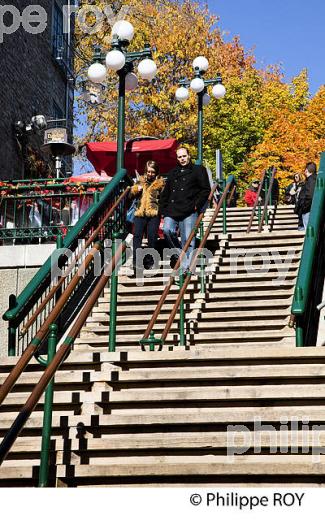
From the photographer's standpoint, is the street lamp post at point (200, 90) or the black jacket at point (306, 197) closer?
the black jacket at point (306, 197)

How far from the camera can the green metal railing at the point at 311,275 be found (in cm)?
735

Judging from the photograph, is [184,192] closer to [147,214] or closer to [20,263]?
[147,214]

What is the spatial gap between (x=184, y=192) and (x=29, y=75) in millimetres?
13723

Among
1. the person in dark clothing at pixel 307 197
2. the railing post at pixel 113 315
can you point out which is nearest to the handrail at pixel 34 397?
the railing post at pixel 113 315

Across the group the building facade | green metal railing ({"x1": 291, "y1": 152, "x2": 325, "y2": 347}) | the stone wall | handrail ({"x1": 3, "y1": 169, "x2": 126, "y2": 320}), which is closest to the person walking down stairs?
the building facade

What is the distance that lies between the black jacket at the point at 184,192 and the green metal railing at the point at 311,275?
77.3 inches

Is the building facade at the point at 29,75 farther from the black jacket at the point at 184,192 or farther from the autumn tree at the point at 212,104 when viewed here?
the black jacket at the point at 184,192

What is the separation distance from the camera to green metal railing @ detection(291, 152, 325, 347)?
7348 millimetres

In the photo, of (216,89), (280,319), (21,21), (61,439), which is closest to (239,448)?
(61,439)

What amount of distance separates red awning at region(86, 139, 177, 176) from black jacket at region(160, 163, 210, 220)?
6034mm

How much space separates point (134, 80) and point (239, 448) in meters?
8.81

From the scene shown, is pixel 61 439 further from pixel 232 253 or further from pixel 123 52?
pixel 123 52

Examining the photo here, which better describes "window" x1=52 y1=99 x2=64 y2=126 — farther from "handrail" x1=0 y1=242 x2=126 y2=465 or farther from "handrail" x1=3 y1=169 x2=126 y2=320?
"handrail" x1=0 y1=242 x2=126 y2=465

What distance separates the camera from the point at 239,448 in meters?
5.78
